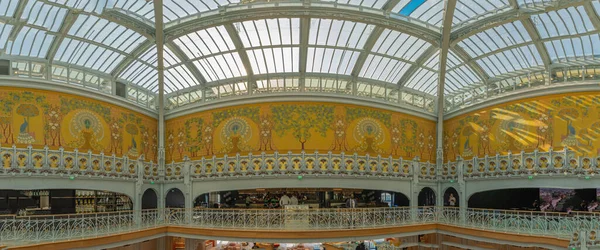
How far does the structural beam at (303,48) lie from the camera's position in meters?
27.6

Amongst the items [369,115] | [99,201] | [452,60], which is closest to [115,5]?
[99,201]

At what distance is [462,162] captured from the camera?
100 feet

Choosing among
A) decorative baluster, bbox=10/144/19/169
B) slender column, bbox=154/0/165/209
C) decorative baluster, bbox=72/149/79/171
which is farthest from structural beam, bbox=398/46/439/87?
decorative baluster, bbox=10/144/19/169

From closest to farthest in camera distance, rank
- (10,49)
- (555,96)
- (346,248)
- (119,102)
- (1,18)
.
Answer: (1,18)
(10,49)
(555,96)
(119,102)
(346,248)

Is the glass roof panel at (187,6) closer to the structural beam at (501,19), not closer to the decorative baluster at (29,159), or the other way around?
the decorative baluster at (29,159)

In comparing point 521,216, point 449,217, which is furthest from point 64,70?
point 521,216

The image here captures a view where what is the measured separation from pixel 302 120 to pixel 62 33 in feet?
52.0

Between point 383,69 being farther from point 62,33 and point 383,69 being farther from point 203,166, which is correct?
point 62,33

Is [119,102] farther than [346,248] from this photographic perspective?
No

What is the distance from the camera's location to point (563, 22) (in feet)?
82.4

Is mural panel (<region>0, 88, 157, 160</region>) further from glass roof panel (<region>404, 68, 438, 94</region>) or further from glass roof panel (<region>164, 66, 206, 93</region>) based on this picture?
glass roof panel (<region>404, 68, 438, 94</region>)

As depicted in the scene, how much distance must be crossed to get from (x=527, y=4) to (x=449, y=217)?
1399 cm

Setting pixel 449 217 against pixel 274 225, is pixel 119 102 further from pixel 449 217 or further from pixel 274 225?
pixel 449 217

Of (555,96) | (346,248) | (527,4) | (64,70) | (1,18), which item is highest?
(527,4)
